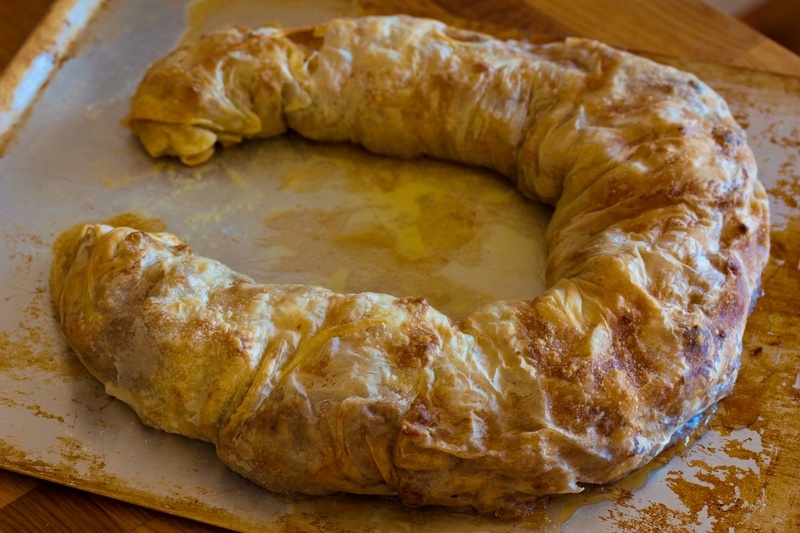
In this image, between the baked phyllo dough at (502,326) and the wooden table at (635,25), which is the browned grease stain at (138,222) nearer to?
the baked phyllo dough at (502,326)

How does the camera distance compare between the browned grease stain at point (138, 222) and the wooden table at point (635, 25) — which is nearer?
the browned grease stain at point (138, 222)

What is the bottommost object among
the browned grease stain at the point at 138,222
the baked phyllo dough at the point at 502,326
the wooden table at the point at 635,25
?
the browned grease stain at the point at 138,222

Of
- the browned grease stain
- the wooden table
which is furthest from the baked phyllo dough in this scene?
the wooden table

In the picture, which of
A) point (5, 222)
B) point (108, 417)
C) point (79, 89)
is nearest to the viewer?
point (108, 417)

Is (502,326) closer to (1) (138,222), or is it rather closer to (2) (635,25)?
(1) (138,222)

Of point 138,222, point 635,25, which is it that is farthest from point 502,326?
point 635,25

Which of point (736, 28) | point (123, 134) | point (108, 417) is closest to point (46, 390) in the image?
point (108, 417)

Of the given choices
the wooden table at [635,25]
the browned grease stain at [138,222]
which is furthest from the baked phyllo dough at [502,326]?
the wooden table at [635,25]

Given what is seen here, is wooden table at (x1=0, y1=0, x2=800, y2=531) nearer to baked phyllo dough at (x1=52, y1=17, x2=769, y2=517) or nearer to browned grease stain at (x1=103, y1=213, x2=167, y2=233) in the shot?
baked phyllo dough at (x1=52, y1=17, x2=769, y2=517)

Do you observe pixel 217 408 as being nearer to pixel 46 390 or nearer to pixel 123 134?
pixel 46 390
